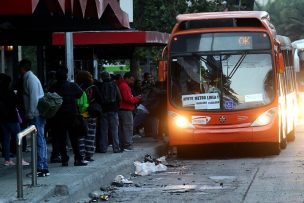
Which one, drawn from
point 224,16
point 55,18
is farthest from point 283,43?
point 55,18

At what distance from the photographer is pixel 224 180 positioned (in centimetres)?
1387

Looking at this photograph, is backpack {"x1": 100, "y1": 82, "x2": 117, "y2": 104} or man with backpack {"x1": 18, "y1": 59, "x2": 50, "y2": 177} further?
backpack {"x1": 100, "y1": 82, "x2": 117, "y2": 104}

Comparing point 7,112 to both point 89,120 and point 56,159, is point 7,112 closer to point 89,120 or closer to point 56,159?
point 56,159

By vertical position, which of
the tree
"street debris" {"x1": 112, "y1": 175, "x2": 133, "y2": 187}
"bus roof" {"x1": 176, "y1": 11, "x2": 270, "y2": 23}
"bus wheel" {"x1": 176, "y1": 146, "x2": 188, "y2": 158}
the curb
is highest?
the tree

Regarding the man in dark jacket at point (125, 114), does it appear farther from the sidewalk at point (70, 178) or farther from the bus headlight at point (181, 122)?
the bus headlight at point (181, 122)

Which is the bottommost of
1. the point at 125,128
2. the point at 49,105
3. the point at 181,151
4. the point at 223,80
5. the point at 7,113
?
the point at 181,151

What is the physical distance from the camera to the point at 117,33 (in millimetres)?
20031

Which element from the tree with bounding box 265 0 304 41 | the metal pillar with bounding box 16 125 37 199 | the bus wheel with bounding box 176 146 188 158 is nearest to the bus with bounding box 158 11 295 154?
the bus wheel with bounding box 176 146 188 158

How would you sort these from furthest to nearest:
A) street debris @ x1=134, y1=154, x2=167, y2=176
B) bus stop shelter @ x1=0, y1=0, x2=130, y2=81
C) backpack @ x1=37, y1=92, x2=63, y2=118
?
street debris @ x1=134, y1=154, x2=167, y2=176
backpack @ x1=37, y1=92, x2=63, y2=118
bus stop shelter @ x1=0, y1=0, x2=130, y2=81

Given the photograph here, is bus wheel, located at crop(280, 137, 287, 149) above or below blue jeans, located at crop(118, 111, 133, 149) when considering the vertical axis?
below

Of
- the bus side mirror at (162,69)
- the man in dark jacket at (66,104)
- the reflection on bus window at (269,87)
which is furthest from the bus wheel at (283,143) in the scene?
the man in dark jacket at (66,104)

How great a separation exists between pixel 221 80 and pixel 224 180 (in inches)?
173

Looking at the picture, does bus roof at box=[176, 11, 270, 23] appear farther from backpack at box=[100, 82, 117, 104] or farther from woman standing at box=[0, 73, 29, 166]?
woman standing at box=[0, 73, 29, 166]

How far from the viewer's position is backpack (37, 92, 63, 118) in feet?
40.5
